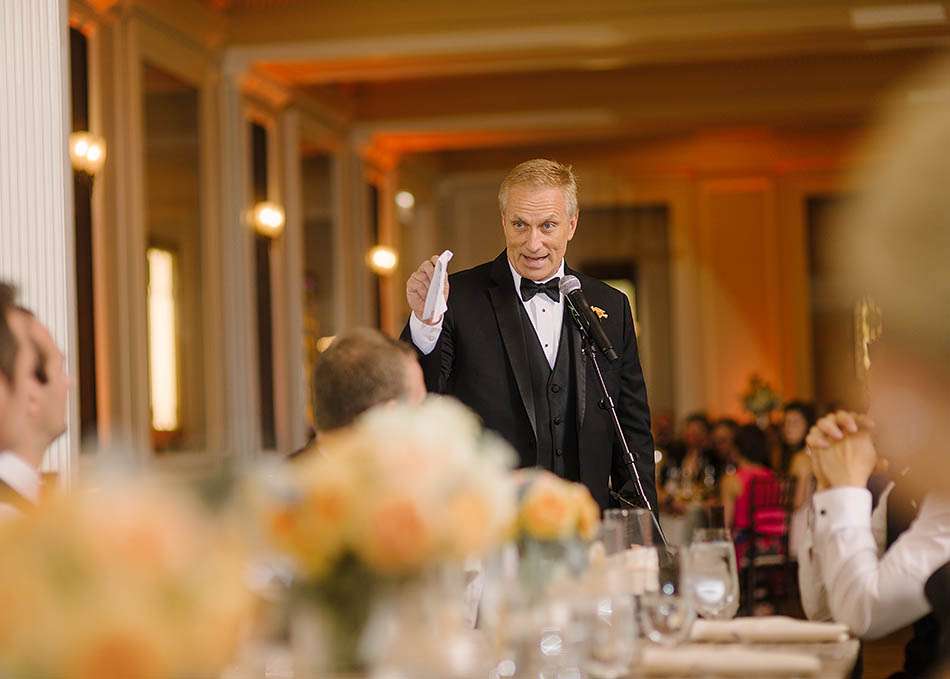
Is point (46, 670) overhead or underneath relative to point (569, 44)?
underneath

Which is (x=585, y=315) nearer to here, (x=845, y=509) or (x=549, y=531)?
(x=845, y=509)

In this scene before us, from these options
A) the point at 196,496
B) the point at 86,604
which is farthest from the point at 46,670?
the point at 196,496

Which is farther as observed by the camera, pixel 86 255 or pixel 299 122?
pixel 299 122

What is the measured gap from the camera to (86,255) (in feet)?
26.6

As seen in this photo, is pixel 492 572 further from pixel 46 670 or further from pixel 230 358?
pixel 230 358

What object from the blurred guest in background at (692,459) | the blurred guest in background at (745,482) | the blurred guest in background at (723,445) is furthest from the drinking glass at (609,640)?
the blurred guest in background at (723,445)

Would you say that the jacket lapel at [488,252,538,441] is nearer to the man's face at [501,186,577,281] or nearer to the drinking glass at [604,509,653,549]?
the man's face at [501,186,577,281]

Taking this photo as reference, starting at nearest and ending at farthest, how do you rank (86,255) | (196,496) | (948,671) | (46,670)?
(46,670) < (196,496) < (948,671) < (86,255)

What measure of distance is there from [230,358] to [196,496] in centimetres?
913

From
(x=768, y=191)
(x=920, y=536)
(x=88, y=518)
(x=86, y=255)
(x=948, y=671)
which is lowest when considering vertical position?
(x=948, y=671)

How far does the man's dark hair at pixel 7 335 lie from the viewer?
6.47 feet

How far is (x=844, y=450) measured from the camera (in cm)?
229

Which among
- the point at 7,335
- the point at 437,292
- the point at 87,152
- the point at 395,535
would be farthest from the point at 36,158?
the point at 395,535

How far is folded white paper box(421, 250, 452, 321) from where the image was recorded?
315cm
